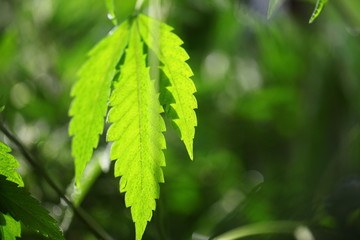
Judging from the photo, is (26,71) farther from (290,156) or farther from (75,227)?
(290,156)

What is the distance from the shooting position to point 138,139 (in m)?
0.47

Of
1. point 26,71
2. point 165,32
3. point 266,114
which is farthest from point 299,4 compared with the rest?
point 165,32

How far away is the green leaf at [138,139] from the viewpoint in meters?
0.46

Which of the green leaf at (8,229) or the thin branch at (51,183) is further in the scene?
the thin branch at (51,183)

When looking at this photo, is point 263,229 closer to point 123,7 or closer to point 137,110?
point 137,110

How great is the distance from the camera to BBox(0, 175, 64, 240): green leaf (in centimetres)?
47

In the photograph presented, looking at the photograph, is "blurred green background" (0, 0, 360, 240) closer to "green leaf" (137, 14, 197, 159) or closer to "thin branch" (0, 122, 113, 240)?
"thin branch" (0, 122, 113, 240)

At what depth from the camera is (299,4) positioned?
4.96 feet

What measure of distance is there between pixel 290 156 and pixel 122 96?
0.89 meters

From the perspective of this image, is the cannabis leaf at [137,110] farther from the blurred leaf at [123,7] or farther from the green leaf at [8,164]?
the blurred leaf at [123,7]

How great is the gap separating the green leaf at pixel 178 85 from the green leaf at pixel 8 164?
127mm

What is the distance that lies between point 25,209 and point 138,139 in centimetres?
10

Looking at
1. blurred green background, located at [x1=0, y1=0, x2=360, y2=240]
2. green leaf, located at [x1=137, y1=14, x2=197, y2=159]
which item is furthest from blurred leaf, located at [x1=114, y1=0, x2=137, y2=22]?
green leaf, located at [x1=137, y1=14, x2=197, y2=159]

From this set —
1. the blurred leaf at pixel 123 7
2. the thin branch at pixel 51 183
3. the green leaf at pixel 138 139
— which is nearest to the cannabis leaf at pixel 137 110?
the green leaf at pixel 138 139
